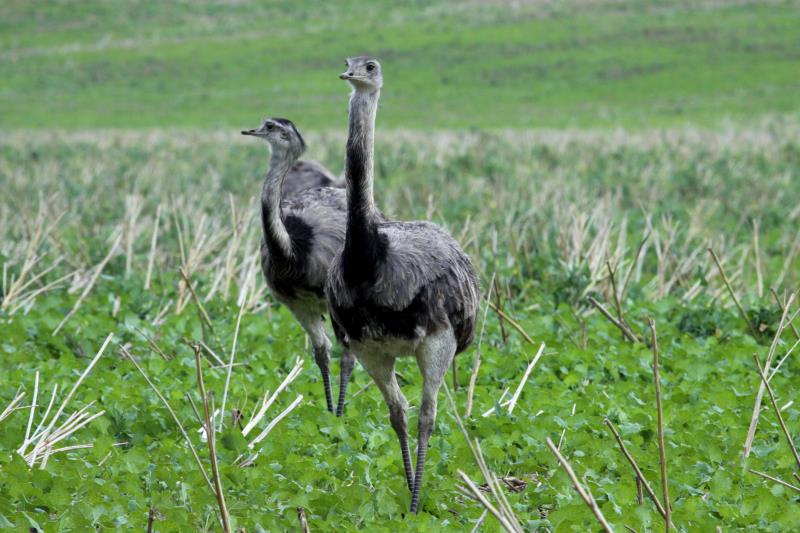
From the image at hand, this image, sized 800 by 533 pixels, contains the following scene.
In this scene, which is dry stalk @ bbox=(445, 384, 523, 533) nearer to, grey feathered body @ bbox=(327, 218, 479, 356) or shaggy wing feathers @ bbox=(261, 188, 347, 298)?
grey feathered body @ bbox=(327, 218, 479, 356)

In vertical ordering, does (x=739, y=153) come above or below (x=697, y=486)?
below

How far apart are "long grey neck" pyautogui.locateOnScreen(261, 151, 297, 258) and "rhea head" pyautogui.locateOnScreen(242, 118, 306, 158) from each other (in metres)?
0.03

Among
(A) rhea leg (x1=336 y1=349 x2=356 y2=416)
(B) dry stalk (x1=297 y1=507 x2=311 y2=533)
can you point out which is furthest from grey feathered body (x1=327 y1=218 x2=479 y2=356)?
(A) rhea leg (x1=336 y1=349 x2=356 y2=416)

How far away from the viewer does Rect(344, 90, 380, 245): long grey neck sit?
513cm

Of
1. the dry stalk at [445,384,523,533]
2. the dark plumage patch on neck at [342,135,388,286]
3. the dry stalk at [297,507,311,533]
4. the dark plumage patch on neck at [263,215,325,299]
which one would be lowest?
the dry stalk at [297,507,311,533]

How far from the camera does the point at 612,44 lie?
165 feet

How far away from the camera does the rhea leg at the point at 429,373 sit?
536 cm

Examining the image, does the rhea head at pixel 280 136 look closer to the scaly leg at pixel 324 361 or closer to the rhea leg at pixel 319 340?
the rhea leg at pixel 319 340

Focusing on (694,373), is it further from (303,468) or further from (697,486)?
(303,468)

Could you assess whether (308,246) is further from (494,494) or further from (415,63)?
(415,63)

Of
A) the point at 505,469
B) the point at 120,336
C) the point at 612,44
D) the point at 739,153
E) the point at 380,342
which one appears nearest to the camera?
the point at 380,342

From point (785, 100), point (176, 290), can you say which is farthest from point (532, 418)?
point (785, 100)

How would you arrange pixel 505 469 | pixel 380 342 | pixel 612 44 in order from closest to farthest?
pixel 380 342 < pixel 505 469 < pixel 612 44

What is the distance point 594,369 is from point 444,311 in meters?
2.39
